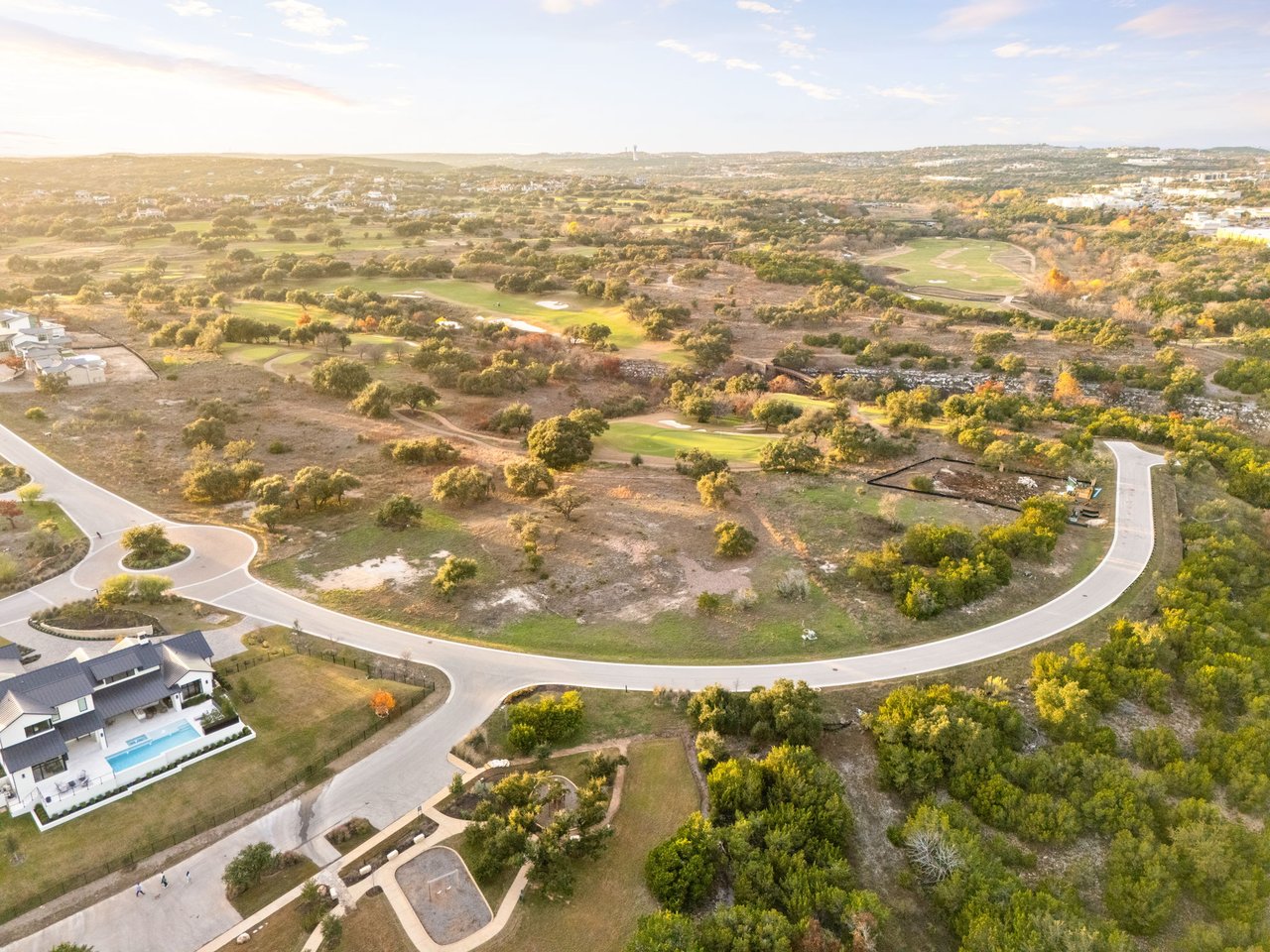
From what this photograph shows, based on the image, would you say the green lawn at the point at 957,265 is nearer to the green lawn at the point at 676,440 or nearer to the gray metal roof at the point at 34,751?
the green lawn at the point at 676,440

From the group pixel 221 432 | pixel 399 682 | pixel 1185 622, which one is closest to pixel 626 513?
pixel 399 682

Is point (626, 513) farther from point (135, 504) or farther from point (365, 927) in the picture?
point (135, 504)

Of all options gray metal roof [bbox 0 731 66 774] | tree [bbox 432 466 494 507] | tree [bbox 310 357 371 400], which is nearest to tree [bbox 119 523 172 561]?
tree [bbox 432 466 494 507]

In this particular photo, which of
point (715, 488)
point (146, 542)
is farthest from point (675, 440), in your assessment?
point (146, 542)

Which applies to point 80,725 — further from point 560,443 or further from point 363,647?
point 560,443

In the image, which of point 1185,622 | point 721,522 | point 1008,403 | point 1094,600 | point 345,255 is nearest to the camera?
point 1185,622

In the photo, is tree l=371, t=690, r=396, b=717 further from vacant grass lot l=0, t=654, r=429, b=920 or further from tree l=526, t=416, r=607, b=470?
tree l=526, t=416, r=607, b=470
